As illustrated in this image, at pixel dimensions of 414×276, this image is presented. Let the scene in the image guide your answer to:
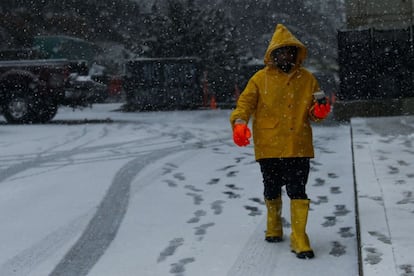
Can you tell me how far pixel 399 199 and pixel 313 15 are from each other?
43.4 meters

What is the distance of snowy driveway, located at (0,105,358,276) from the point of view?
4602 millimetres

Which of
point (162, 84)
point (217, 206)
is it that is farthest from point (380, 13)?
point (217, 206)

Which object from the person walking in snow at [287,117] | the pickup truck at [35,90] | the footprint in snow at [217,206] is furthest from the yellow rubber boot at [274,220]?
the pickup truck at [35,90]

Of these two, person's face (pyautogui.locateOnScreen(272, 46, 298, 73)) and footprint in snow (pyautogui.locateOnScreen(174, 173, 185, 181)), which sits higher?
person's face (pyautogui.locateOnScreen(272, 46, 298, 73))

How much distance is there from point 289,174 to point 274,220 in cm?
42

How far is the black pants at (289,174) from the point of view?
15.1 feet

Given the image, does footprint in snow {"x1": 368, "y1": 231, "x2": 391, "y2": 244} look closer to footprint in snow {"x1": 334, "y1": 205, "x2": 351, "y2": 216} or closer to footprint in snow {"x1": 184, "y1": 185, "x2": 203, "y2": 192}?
footprint in snow {"x1": 334, "y1": 205, "x2": 351, "y2": 216}

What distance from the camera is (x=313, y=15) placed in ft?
155

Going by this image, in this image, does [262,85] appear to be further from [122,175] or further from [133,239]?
[122,175]

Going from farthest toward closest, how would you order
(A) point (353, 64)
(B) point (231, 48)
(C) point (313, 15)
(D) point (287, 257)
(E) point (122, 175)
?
(C) point (313, 15) → (B) point (231, 48) → (A) point (353, 64) → (E) point (122, 175) → (D) point (287, 257)

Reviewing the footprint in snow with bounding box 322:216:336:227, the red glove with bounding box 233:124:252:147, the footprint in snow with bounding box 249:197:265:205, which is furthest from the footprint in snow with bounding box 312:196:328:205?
the red glove with bounding box 233:124:252:147

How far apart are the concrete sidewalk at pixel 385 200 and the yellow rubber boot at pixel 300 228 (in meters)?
0.36

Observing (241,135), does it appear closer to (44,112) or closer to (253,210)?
(253,210)

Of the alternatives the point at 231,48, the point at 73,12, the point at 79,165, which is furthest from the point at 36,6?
the point at 79,165
